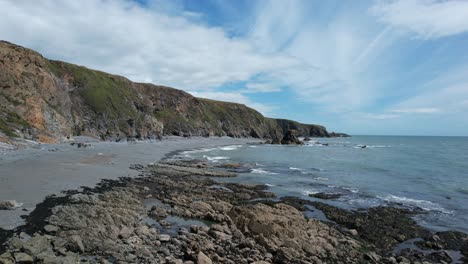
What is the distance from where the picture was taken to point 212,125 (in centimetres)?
14975

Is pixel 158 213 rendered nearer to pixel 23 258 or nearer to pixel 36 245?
pixel 36 245

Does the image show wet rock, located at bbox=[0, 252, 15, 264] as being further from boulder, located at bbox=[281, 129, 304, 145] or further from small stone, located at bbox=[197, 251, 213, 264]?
boulder, located at bbox=[281, 129, 304, 145]

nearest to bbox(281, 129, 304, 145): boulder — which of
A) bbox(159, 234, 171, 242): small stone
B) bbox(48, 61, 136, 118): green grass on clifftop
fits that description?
bbox(48, 61, 136, 118): green grass on clifftop

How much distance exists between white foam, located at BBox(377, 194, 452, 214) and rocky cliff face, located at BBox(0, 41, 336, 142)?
1995 inches

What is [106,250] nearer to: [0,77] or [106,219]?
[106,219]

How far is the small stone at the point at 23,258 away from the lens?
1085 cm

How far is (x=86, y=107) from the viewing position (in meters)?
88.4

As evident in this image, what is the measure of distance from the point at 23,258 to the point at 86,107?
8446 centimetres

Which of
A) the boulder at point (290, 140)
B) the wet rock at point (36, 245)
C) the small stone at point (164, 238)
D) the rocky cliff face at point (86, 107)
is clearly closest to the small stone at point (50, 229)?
the wet rock at point (36, 245)

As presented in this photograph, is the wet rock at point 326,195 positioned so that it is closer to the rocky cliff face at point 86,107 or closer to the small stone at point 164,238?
the small stone at point 164,238

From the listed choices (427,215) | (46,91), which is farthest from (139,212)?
(46,91)

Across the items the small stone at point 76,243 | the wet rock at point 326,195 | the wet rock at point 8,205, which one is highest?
the wet rock at point 8,205

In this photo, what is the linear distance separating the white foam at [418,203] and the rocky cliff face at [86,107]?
50.7m

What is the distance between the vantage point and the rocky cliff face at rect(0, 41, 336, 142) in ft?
195
